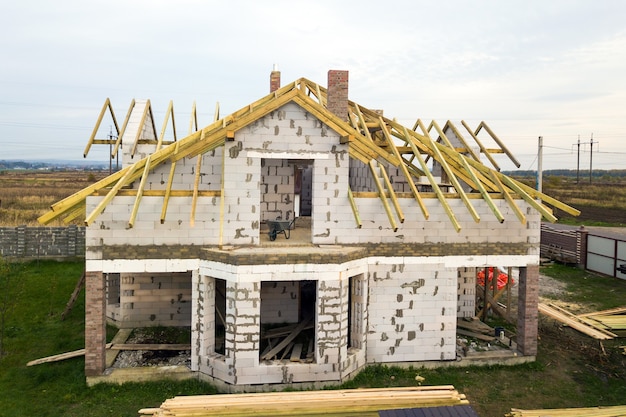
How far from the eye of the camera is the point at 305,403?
31.8ft

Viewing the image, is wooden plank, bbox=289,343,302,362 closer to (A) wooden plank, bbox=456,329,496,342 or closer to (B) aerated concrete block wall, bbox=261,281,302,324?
(B) aerated concrete block wall, bbox=261,281,302,324

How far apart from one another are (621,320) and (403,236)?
10003mm

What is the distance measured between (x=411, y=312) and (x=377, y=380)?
2.17 m

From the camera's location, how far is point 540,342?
51.7ft

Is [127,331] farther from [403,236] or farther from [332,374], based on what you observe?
[403,236]

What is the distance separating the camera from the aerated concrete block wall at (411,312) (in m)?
13.3

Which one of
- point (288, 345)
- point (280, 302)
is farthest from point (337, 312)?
point (280, 302)

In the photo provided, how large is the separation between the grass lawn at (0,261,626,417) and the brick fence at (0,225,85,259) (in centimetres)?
908

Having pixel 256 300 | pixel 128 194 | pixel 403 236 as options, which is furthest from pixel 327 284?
pixel 128 194

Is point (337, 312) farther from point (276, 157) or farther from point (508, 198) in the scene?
point (508, 198)

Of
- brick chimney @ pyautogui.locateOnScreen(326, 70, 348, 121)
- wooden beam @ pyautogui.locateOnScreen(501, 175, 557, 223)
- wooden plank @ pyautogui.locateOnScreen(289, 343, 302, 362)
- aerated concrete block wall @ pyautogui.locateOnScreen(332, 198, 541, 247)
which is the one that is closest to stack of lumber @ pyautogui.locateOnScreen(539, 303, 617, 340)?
aerated concrete block wall @ pyautogui.locateOnScreen(332, 198, 541, 247)

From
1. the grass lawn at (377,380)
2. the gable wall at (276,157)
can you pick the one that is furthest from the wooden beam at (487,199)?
the grass lawn at (377,380)

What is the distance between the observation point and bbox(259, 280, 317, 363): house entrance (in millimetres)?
13870

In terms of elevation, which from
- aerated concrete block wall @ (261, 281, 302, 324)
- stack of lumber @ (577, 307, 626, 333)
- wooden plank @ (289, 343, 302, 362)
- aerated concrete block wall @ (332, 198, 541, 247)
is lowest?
wooden plank @ (289, 343, 302, 362)
